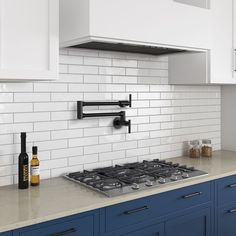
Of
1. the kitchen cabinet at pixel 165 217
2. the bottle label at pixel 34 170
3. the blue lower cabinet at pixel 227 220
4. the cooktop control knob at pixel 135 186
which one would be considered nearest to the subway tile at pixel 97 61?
the bottle label at pixel 34 170

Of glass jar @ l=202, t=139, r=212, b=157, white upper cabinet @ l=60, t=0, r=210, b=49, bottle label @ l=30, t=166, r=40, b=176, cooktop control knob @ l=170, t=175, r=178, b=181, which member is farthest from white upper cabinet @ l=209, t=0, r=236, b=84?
bottle label @ l=30, t=166, r=40, b=176

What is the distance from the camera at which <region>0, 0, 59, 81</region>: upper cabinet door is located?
6.28 ft

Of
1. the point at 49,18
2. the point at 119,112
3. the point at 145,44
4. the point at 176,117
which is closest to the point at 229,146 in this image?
the point at 176,117

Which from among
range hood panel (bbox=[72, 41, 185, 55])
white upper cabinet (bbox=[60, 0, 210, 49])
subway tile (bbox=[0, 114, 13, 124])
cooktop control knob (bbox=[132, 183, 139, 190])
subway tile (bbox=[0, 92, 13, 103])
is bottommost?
cooktop control knob (bbox=[132, 183, 139, 190])

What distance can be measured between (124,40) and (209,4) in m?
1.07

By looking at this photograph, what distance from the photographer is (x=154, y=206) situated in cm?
226

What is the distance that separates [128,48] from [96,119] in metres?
0.57

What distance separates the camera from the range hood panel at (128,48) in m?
2.46

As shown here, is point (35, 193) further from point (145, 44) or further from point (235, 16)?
point (235, 16)

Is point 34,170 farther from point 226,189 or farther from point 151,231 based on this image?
point 226,189

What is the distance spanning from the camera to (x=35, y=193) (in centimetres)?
215

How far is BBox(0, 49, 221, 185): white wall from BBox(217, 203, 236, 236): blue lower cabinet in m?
0.69

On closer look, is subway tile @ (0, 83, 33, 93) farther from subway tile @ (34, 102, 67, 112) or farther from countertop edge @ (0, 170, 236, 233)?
countertop edge @ (0, 170, 236, 233)

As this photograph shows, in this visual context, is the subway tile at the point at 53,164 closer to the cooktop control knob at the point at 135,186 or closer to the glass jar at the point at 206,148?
the cooktop control knob at the point at 135,186
